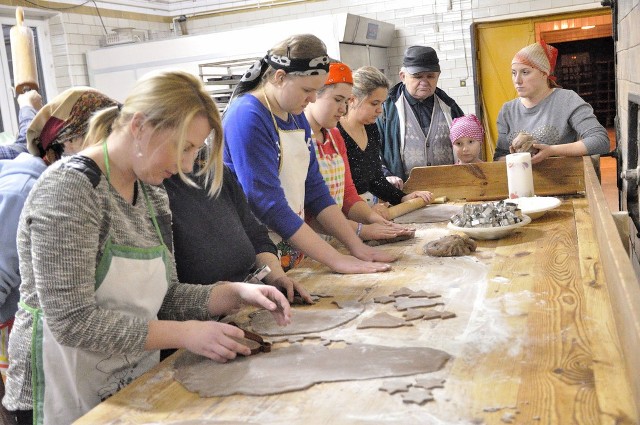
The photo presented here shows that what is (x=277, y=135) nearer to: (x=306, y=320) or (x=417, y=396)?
(x=306, y=320)

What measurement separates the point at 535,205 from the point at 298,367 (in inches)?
66.5

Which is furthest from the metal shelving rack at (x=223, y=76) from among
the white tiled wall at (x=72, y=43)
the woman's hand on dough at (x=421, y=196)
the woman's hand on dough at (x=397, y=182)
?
the woman's hand on dough at (x=421, y=196)

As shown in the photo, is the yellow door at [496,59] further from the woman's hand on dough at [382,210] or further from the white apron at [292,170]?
the white apron at [292,170]

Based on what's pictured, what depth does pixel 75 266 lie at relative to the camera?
1.37 m

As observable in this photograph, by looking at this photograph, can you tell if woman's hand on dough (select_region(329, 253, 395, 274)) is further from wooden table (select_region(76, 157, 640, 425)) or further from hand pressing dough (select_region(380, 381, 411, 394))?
hand pressing dough (select_region(380, 381, 411, 394))

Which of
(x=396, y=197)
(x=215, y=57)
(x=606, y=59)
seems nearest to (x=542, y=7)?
(x=215, y=57)

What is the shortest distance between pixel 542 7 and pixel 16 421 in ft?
21.8

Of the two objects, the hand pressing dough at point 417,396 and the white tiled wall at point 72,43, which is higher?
the white tiled wall at point 72,43

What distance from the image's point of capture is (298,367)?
1.41m

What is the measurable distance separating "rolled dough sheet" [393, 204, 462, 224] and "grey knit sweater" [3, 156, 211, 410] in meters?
1.63

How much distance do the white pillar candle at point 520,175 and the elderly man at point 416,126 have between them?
89 cm

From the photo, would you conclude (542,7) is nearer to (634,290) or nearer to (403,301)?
(403,301)

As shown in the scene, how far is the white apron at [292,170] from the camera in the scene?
237 centimetres

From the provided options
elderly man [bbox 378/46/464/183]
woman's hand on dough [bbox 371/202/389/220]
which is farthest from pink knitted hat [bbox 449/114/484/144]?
woman's hand on dough [bbox 371/202/389/220]
